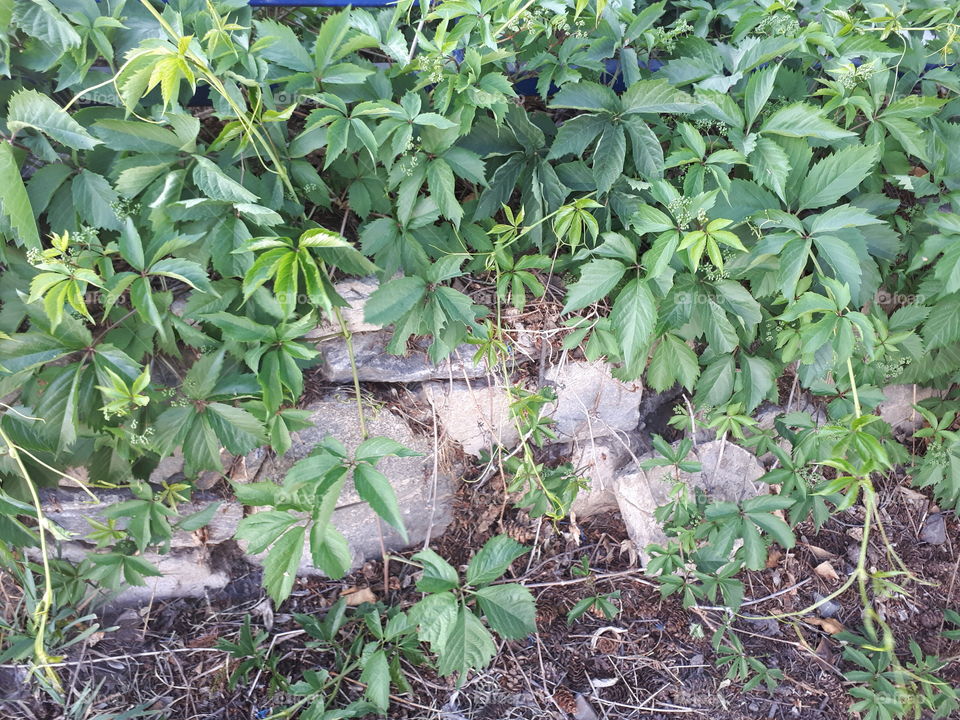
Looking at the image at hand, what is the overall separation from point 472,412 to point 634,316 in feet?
2.06

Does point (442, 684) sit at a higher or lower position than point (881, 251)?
lower

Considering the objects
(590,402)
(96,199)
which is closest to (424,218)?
(96,199)

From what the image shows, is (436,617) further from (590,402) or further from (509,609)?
(590,402)

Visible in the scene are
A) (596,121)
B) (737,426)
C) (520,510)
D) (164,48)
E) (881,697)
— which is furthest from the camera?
(520,510)

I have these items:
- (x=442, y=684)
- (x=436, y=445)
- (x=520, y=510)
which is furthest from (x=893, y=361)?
(x=442, y=684)

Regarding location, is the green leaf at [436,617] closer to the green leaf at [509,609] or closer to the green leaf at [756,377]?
the green leaf at [509,609]

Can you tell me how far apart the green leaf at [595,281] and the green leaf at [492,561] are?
0.52 m

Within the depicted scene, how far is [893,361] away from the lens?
153cm

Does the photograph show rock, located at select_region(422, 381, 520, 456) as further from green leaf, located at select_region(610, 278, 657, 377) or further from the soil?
green leaf, located at select_region(610, 278, 657, 377)

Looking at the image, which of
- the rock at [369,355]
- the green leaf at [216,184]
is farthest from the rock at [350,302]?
the green leaf at [216,184]

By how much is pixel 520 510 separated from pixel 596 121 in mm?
1112

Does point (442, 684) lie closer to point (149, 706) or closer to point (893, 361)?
point (149, 706)

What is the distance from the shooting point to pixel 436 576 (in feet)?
4.16

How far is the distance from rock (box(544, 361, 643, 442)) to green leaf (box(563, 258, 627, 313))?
0.46 metres
